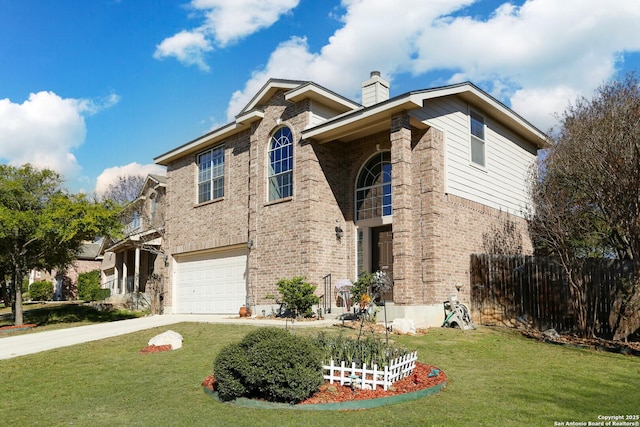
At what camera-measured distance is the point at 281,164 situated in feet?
55.3

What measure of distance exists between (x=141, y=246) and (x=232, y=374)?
55.4 feet

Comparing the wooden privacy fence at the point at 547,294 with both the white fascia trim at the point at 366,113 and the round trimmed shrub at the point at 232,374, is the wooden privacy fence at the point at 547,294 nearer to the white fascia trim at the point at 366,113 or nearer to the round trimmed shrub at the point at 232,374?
the white fascia trim at the point at 366,113

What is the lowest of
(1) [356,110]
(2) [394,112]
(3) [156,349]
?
(3) [156,349]

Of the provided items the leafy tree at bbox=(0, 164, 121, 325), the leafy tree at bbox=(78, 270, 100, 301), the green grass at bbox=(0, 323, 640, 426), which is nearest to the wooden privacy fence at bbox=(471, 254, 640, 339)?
the green grass at bbox=(0, 323, 640, 426)

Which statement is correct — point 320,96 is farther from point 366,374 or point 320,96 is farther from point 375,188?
point 366,374

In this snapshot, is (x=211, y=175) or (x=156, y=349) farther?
(x=211, y=175)

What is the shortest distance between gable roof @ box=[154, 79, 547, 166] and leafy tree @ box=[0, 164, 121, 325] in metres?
4.95

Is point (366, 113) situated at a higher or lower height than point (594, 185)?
higher

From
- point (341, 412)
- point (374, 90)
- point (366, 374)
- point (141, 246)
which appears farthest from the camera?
point (141, 246)

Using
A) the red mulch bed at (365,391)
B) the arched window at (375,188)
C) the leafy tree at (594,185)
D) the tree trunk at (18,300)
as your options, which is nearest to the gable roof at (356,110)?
the arched window at (375,188)

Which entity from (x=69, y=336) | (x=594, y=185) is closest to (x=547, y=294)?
(x=594, y=185)

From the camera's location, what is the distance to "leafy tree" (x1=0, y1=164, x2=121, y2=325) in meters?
17.2

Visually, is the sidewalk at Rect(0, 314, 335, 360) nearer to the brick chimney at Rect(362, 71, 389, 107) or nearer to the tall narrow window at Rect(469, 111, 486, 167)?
the tall narrow window at Rect(469, 111, 486, 167)

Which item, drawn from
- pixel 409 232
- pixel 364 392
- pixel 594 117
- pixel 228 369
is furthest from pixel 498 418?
pixel 594 117
